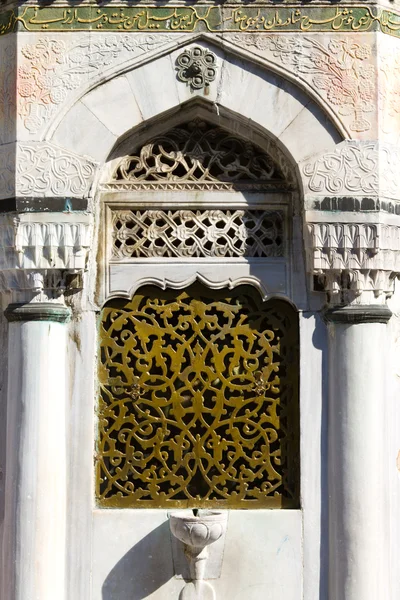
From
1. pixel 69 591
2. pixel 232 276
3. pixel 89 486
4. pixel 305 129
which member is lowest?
pixel 69 591

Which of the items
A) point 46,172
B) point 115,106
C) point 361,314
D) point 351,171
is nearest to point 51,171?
point 46,172

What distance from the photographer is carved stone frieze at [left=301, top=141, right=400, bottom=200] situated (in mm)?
7578

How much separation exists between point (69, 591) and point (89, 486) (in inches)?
23.6

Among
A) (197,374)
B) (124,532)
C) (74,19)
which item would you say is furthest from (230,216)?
(124,532)

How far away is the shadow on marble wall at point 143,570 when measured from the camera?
7672 millimetres

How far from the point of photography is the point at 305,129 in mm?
7691

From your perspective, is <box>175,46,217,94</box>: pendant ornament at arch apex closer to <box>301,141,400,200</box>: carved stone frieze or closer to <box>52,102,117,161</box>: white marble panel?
<box>52,102,117,161</box>: white marble panel

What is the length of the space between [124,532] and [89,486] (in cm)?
33

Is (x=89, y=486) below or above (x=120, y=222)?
below

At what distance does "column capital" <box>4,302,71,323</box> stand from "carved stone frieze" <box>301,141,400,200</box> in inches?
61.6

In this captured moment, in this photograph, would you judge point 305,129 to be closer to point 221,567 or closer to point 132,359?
point 132,359

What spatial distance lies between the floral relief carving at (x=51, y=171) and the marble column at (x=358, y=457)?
1593mm

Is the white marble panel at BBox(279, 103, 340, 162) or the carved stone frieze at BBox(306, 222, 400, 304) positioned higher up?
the white marble panel at BBox(279, 103, 340, 162)

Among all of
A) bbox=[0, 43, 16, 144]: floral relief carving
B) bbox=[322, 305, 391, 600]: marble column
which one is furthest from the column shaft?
bbox=[0, 43, 16, 144]: floral relief carving
